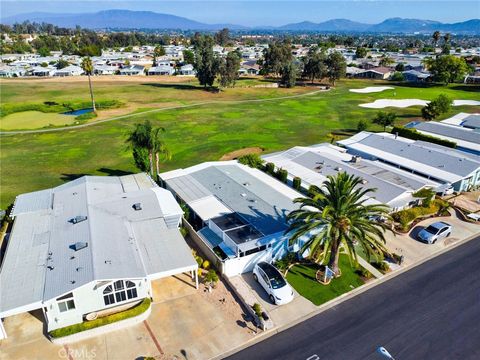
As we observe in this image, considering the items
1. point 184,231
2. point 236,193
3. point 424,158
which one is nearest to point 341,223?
point 236,193

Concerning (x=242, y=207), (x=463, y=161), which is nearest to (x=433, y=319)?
(x=242, y=207)

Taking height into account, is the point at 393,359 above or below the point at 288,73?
below

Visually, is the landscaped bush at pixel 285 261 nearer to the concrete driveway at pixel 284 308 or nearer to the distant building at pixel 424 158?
the concrete driveway at pixel 284 308

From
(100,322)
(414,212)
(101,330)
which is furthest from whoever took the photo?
(414,212)

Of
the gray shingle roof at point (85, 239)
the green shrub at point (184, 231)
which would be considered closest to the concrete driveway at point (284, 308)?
the gray shingle roof at point (85, 239)

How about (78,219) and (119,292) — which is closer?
(119,292)

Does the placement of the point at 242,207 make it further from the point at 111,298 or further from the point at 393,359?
the point at 393,359

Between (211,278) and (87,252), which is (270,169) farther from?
(87,252)
